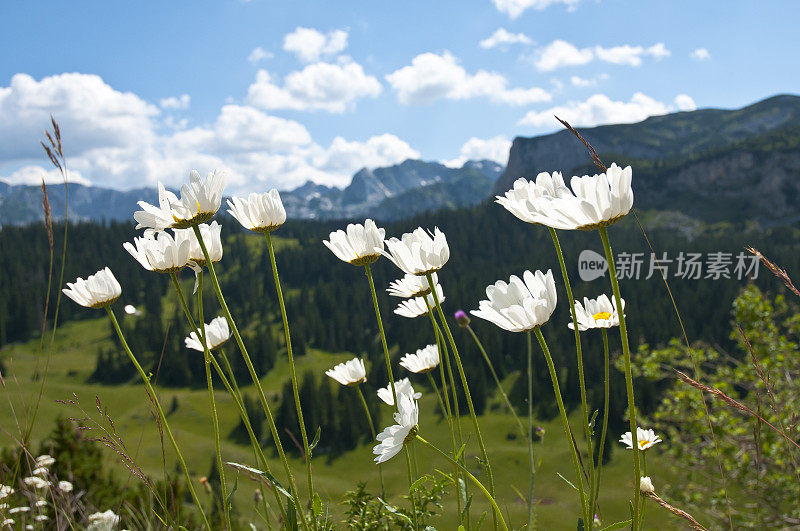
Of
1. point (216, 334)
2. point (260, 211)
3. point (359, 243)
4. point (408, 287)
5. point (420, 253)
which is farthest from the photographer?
point (216, 334)

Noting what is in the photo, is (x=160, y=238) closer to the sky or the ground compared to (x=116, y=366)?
closer to the sky

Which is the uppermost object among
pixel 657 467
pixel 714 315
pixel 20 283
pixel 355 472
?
pixel 20 283

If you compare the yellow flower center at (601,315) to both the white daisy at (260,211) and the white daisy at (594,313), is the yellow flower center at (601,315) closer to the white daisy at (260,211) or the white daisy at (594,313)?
the white daisy at (594,313)

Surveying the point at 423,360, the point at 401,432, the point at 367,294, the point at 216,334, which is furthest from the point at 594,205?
the point at 367,294

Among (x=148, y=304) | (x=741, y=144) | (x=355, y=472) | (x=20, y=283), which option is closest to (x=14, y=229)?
(x=20, y=283)

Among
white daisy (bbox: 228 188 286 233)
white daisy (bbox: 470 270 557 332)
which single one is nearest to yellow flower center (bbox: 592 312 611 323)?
white daisy (bbox: 470 270 557 332)

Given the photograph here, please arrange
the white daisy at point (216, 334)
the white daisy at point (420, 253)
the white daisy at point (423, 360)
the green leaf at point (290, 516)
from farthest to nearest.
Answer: the white daisy at point (423, 360), the white daisy at point (216, 334), the white daisy at point (420, 253), the green leaf at point (290, 516)

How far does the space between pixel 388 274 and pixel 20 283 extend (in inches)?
3952

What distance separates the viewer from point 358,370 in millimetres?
3230

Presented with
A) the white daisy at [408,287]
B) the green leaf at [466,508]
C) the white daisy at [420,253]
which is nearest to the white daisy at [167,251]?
the white daisy at [420,253]

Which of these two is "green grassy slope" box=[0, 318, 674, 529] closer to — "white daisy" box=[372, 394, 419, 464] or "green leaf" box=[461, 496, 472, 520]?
"green leaf" box=[461, 496, 472, 520]

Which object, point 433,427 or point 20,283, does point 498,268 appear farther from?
point 20,283

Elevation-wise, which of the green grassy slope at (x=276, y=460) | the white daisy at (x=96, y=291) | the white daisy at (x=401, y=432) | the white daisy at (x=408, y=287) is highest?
the white daisy at (x=96, y=291)

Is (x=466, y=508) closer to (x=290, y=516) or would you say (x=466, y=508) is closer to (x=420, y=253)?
(x=290, y=516)
